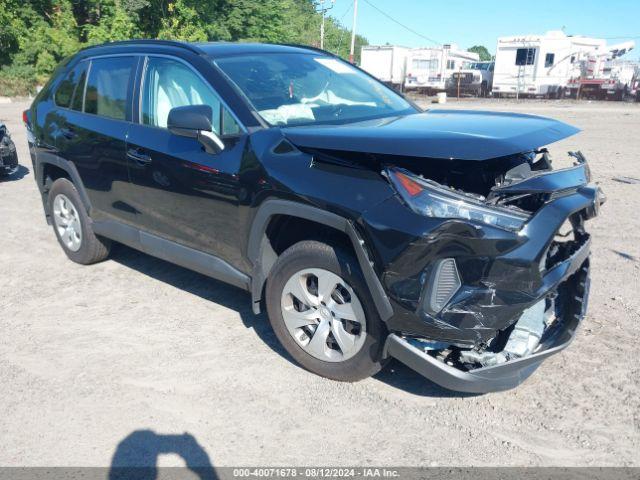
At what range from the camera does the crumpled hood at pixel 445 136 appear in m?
2.65

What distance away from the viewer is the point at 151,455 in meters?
2.80

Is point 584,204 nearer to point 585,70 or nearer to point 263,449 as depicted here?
point 263,449

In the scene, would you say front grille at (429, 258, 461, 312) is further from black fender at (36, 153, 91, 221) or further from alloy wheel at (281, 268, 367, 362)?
black fender at (36, 153, 91, 221)

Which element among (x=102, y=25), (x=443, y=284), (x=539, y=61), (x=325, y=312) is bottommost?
(x=325, y=312)

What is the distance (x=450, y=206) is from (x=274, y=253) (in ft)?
4.23

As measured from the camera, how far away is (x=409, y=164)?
2.86m

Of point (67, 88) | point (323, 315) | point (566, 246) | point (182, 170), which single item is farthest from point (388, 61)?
point (323, 315)

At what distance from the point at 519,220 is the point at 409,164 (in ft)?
1.97

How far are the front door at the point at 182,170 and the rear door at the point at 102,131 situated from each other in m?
0.17

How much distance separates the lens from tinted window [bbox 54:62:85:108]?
511cm

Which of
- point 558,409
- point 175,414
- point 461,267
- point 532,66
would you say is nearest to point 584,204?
point 461,267

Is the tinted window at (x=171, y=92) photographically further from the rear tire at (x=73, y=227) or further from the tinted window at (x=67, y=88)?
the rear tire at (x=73, y=227)

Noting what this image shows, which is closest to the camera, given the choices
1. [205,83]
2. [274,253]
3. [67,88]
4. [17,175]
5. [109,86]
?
[274,253]

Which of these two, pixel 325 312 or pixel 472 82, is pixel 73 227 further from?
pixel 472 82
